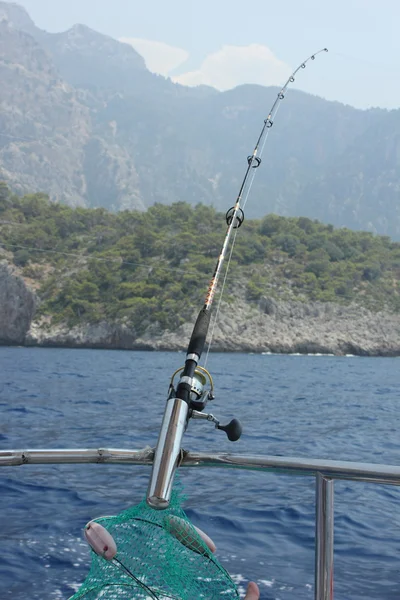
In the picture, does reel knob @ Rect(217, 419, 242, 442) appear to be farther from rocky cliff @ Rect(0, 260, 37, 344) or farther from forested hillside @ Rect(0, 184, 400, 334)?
rocky cliff @ Rect(0, 260, 37, 344)

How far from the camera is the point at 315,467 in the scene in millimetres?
1961

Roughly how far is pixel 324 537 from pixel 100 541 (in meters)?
0.62

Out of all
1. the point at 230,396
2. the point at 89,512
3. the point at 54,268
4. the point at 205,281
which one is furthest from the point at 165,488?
the point at 54,268

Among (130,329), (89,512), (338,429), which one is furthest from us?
(130,329)

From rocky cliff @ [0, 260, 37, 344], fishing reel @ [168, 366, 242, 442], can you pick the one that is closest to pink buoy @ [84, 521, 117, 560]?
fishing reel @ [168, 366, 242, 442]

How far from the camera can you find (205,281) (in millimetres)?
75688

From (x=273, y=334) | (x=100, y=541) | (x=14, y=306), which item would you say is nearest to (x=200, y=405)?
(x=100, y=541)

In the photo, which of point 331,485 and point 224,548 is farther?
point 224,548

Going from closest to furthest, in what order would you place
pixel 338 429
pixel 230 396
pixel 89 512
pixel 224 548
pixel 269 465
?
pixel 269 465, pixel 224 548, pixel 89 512, pixel 338 429, pixel 230 396

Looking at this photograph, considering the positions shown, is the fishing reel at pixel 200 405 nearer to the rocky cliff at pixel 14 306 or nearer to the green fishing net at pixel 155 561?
the green fishing net at pixel 155 561

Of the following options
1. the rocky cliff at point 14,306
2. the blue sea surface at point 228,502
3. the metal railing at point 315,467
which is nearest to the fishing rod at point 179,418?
the metal railing at point 315,467

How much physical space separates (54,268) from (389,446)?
2806 inches

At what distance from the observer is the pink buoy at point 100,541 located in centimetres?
188

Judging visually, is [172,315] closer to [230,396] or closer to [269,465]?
[230,396]
